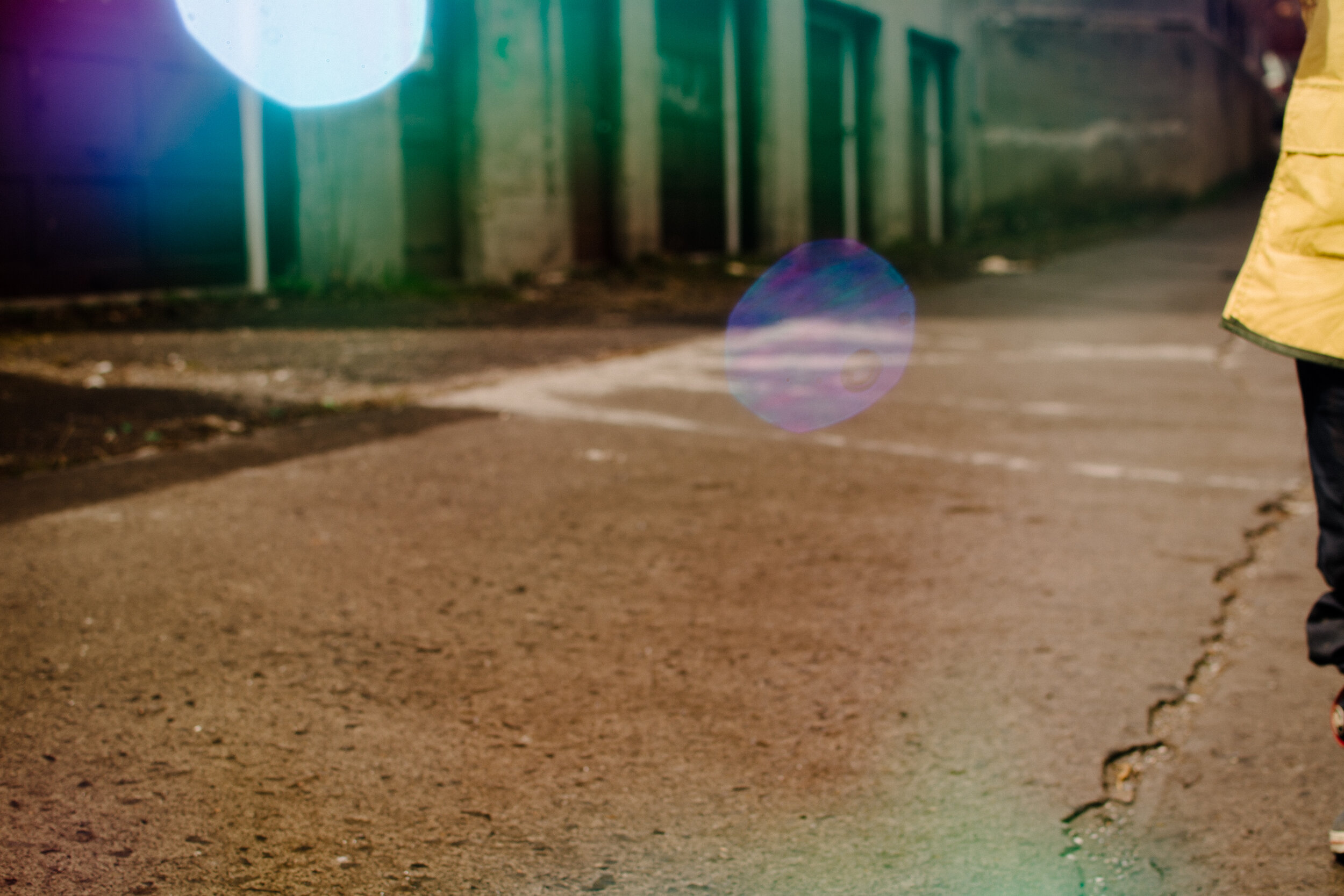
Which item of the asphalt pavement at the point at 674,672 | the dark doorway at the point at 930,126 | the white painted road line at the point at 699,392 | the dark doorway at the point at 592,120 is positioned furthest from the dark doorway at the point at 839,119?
the asphalt pavement at the point at 674,672

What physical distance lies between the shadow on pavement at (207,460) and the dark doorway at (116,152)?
4491 mm

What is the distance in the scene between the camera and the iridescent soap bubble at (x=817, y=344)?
657 centimetres

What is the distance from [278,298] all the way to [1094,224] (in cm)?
1645

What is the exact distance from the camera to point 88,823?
2320 mm

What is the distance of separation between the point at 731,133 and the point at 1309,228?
13.7 meters

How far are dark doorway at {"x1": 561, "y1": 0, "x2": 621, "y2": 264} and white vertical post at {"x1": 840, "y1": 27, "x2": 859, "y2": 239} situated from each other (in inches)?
212

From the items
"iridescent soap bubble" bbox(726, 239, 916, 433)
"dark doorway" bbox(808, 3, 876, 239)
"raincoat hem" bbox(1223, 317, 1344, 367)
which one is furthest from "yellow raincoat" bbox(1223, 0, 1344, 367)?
"dark doorway" bbox(808, 3, 876, 239)

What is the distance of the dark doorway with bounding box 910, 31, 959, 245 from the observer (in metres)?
20.0

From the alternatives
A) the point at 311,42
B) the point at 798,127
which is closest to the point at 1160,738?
the point at 311,42

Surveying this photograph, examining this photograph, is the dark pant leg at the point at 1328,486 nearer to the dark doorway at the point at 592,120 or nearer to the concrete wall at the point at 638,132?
the dark doorway at the point at 592,120

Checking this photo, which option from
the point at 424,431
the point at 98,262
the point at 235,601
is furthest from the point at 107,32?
the point at 235,601

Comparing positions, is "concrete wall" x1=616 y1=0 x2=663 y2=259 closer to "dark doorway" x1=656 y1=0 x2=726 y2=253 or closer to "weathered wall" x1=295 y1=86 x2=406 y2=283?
"dark doorway" x1=656 y1=0 x2=726 y2=253

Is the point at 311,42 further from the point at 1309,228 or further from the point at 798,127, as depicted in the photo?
the point at 1309,228

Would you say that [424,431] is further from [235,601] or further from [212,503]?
[235,601]
